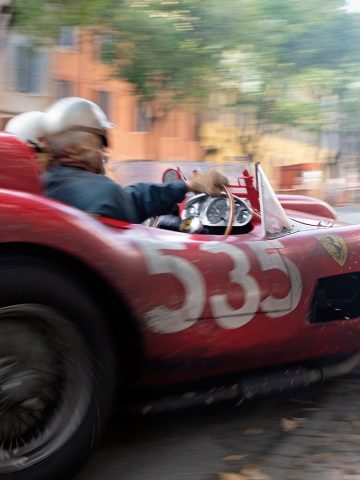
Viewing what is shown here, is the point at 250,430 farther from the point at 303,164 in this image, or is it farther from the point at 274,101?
the point at 303,164

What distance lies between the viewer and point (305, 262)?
3.08 metres

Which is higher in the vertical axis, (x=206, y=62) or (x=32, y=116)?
(x=206, y=62)

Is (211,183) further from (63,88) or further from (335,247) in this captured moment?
(63,88)

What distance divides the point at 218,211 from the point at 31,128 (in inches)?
38.8

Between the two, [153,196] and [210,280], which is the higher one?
[153,196]

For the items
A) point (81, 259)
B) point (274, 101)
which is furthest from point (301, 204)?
point (274, 101)

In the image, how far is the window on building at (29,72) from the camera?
25.0 m

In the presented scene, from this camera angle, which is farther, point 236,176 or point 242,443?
point 236,176

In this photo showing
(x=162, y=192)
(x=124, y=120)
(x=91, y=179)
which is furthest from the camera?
(x=124, y=120)

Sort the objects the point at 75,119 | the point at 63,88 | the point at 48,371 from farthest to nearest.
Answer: the point at 63,88
the point at 75,119
the point at 48,371

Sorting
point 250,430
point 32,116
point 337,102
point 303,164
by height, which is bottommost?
point 250,430

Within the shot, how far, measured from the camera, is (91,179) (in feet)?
9.39

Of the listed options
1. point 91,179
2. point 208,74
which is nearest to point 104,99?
point 208,74

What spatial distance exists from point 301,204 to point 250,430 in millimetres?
1970
